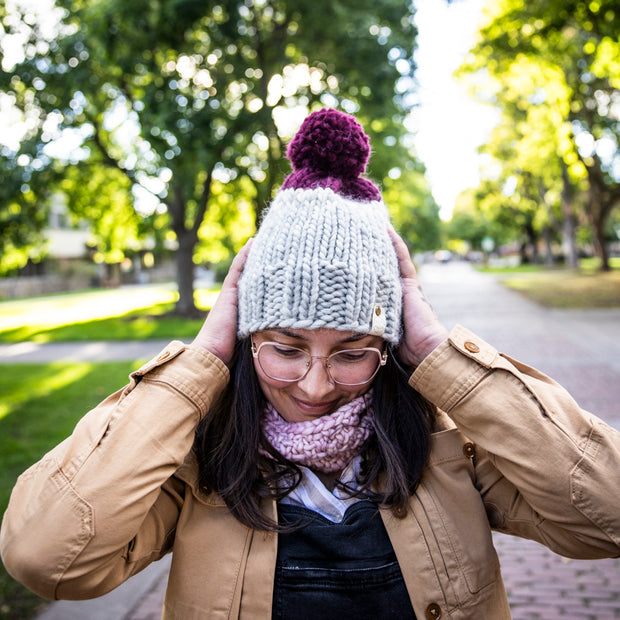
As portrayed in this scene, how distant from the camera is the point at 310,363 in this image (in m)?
1.71

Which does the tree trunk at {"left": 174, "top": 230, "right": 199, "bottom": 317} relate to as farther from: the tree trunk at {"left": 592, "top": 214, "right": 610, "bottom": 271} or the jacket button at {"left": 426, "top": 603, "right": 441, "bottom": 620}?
the tree trunk at {"left": 592, "top": 214, "right": 610, "bottom": 271}

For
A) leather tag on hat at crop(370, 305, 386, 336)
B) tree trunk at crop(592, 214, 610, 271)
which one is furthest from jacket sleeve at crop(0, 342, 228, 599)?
tree trunk at crop(592, 214, 610, 271)

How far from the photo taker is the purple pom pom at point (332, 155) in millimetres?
1852

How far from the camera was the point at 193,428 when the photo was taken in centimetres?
165

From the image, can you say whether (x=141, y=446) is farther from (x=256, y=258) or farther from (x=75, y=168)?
(x=75, y=168)

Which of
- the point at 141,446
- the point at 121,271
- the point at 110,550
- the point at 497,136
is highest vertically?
the point at 497,136

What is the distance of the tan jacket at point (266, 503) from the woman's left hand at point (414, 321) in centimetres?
9

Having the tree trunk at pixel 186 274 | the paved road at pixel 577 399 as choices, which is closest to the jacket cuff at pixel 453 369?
the paved road at pixel 577 399

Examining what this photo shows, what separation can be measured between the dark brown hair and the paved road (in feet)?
7.05

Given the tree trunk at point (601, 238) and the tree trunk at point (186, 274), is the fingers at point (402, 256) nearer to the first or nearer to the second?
the tree trunk at point (186, 274)

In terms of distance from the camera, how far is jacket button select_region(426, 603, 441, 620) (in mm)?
1533

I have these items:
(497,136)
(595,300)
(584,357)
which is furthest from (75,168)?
(497,136)

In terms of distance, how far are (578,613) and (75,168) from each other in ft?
54.5

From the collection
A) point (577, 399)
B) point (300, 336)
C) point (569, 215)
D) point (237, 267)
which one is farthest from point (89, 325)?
point (569, 215)
